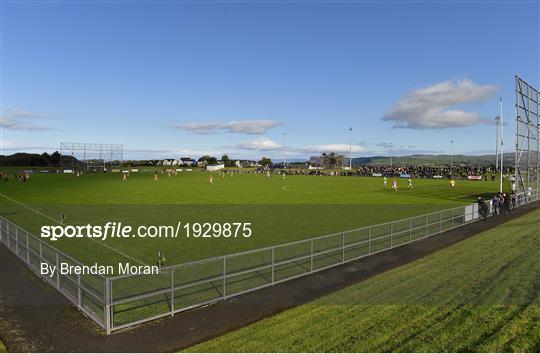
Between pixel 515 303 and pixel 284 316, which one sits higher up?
pixel 515 303

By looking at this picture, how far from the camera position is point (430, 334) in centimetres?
751

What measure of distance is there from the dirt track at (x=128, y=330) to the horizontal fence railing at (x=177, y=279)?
285 millimetres

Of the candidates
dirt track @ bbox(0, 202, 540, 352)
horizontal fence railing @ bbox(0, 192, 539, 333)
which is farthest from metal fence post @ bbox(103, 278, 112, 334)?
dirt track @ bbox(0, 202, 540, 352)

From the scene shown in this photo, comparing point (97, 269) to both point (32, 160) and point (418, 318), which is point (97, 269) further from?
point (32, 160)

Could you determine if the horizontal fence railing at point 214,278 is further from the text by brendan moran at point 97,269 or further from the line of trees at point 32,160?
the line of trees at point 32,160

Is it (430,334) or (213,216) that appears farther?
(213,216)

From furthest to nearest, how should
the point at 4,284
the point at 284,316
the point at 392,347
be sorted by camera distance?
the point at 4,284, the point at 284,316, the point at 392,347

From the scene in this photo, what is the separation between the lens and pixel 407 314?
28.1 ft

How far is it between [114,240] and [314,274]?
972 cm

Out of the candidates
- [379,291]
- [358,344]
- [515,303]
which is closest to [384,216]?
[379,291]

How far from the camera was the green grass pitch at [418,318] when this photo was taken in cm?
720

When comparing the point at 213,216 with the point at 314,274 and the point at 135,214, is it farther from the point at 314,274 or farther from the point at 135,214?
the point at 314,274

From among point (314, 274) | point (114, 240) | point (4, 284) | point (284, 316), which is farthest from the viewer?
point (114, 240)

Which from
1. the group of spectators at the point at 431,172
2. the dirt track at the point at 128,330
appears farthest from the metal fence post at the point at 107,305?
the group of spectators at the point at 431,172
